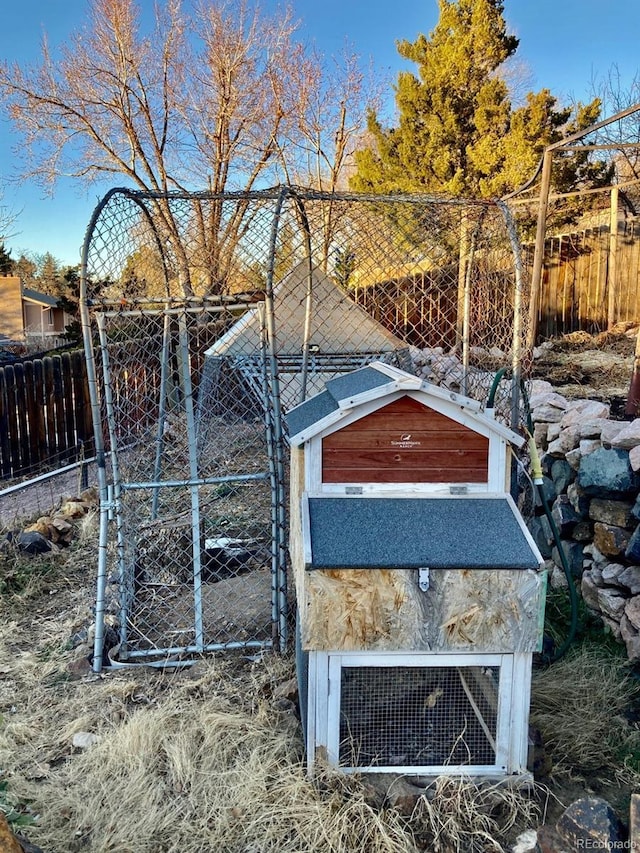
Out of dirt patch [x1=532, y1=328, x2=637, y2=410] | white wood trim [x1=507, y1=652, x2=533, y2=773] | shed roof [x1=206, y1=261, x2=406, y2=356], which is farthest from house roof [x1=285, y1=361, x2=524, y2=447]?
dirt patch [x1=532, y1=328, x2=637, y2=410]

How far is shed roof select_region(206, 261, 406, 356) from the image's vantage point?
14.5 ft

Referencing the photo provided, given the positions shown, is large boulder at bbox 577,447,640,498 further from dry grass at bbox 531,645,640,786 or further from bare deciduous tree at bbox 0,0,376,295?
bare deciduous tree at bbox 0,0,376,295

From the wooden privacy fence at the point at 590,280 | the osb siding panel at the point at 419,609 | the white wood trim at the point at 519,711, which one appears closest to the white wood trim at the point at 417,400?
the osb siding panel at the point at 419,609

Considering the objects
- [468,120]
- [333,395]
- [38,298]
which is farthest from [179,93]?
[38,298]

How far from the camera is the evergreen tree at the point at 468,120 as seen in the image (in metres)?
11.5

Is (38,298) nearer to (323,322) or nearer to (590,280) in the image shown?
(590,280)

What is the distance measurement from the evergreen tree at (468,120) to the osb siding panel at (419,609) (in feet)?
35.6

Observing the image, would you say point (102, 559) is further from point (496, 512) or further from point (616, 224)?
point (616, 224)

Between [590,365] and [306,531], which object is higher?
[590,365]

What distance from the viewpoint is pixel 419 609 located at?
2.23 metres

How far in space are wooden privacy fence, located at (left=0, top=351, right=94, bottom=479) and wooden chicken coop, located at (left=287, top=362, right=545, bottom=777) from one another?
5.72 m

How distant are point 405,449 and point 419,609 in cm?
60

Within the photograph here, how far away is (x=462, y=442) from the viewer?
2.47 metres

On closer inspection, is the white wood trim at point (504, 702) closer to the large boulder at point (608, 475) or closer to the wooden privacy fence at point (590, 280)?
the large boulder at point (608, 475)
